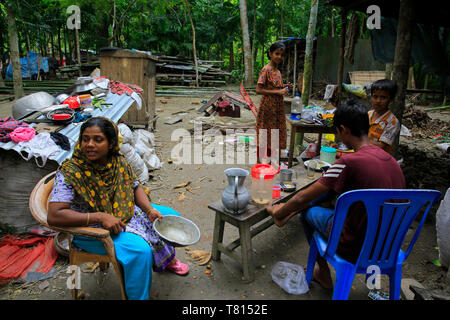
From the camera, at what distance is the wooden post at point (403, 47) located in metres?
3.53

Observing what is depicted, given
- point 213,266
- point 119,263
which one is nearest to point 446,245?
point 213,266

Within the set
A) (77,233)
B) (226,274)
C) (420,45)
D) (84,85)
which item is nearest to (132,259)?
(77,233)

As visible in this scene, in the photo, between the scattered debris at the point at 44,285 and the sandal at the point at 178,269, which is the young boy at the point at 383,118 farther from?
the scattered debris at the point at 44,285

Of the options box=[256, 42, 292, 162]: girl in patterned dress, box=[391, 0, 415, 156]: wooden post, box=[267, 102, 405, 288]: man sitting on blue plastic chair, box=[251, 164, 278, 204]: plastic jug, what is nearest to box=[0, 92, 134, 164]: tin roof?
box=[251, 164, 278, 204]: plastic jug

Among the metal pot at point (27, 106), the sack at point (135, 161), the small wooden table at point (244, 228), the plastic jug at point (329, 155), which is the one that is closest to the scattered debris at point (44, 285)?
the small wooden table at point (244, 228)

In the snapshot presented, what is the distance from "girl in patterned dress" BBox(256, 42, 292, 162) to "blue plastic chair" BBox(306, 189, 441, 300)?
3.05 m

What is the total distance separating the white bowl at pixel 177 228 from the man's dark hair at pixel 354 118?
1.34 metres

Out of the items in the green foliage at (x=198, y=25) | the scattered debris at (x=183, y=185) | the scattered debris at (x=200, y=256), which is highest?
the green foliage at (x=198, y=25)

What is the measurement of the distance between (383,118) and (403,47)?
1.09 metres

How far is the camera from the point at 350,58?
6.07 metres

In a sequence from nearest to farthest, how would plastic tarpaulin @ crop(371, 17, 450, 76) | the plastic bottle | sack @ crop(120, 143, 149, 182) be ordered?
sack @ crop(120, 143, 149, 182) → the plastic bottle → plastic tarpaulin @ crop(371, 17, 450, 76)

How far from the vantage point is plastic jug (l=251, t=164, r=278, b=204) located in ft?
8.61

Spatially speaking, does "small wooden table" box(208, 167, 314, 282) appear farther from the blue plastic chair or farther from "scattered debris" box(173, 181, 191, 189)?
"scattered debris" box(173, 181, 191, 189)
